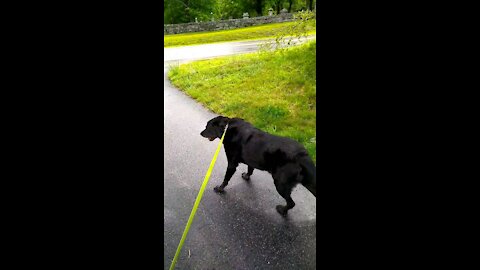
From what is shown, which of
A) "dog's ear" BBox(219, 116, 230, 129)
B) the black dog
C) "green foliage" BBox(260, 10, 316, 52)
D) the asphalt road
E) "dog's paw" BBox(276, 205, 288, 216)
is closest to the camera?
the asphalt road

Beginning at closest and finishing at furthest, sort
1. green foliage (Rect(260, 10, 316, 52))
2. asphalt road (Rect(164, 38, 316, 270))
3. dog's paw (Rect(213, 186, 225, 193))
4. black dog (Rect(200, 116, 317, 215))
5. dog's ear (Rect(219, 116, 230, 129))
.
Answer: asphalt road (Rect(164, 38, 316, 270)) < green foliage (Rect(260, 10, 316, 52)) < black dog (Rect(200, 116, 317, 215)) < dog's ear (Rect(219, 116, 230, 129)) < dog's paw (Rect(213, 186, 225, 193))

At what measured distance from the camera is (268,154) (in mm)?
2566

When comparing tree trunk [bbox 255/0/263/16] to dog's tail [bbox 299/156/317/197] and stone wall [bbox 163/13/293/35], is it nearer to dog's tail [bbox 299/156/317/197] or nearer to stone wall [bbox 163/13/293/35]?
stone wall [bbox 163/13/293/35]

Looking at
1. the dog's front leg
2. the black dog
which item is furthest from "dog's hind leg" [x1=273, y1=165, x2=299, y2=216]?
the dog's front leg

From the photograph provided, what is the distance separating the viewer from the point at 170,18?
1.55 meters

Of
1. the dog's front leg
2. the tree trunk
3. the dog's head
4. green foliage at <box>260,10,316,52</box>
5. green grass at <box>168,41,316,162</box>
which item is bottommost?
the dog's front leg

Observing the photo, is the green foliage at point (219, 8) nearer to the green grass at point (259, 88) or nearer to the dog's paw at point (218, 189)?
the green grass at point (259, 88)

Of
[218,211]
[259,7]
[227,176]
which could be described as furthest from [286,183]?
[259,7]

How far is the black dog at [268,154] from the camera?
233 centimetres

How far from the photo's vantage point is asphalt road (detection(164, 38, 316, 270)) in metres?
1.95

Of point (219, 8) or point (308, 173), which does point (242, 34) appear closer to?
point (219, 8)
